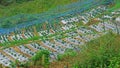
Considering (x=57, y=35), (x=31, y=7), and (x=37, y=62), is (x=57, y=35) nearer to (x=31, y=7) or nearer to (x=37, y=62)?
(x=37, y=62)

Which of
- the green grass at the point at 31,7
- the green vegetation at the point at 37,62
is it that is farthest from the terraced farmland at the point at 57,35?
the green grass at the point at 31,7

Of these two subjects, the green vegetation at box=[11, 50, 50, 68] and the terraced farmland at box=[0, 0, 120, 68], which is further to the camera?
the terraced farmland at box=[0, 0, 120, 68]

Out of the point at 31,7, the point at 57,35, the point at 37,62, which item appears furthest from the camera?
the point at 31,7

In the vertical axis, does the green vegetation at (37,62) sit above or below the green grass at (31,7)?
above

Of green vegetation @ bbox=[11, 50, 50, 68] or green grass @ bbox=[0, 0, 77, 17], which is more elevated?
green vegetation @ bbox=[11, 50, 50, 68]

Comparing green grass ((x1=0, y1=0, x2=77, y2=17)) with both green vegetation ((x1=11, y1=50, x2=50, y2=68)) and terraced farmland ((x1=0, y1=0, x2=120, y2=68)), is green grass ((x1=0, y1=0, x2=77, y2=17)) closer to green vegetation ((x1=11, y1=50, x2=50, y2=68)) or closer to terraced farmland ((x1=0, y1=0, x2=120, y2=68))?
terraced farmland ((x1=0, y1=0, x2=120, y2=68))

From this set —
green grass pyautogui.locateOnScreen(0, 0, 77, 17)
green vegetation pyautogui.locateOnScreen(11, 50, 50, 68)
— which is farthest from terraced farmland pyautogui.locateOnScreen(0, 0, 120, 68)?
green grass pyautogui.locateOnScreen(0, 0, 77, 17)

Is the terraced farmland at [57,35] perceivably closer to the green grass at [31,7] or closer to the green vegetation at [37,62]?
the green vegetation at [37,62]

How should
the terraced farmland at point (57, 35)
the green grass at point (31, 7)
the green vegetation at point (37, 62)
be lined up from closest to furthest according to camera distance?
the green vegetation at point (37, 62) < the terraced farmland at point (57, 35) < the green grass at point (31, 7)

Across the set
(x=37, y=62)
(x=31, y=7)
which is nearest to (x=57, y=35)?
(x=37, y=62)

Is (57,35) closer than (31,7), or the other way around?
(57,35)

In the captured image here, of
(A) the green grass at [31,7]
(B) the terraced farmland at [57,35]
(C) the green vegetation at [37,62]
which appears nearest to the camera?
(C) the green vegetation at [37,62]
